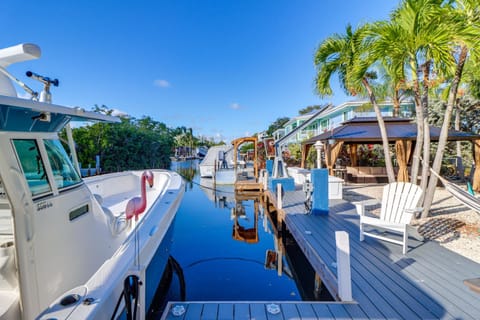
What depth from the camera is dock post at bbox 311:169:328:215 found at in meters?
5.10

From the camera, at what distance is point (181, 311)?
7.30 ft

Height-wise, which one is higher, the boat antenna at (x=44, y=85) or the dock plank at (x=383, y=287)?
the boat antenna at (x=44, y=85)

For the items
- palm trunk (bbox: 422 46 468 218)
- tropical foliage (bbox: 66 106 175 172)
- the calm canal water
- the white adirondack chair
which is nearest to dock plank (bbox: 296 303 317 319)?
the calm canal water

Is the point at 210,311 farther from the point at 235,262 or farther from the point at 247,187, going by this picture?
the point at 247,187

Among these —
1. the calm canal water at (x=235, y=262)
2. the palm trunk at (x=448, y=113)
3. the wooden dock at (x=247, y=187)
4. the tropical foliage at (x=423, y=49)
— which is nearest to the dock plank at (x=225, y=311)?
the calm canal water at (x=235, y=262)

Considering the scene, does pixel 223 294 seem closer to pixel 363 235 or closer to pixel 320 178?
pixel 363 235

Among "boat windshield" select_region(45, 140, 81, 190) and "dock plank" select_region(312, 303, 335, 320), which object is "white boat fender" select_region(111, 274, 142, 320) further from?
"dock plank" select_region(312, 303, 335, 320)

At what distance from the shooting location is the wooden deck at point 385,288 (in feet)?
7.00

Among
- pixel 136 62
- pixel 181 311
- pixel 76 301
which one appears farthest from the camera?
pixel 136 62

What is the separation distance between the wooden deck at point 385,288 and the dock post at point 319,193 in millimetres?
1289

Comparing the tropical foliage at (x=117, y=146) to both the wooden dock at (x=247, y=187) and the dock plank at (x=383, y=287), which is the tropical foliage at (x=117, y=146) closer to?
the wooden dock at (x=247, y=187)

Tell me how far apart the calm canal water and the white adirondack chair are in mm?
1276

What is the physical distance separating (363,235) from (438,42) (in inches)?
135

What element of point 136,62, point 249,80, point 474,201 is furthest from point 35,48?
point 249,80
